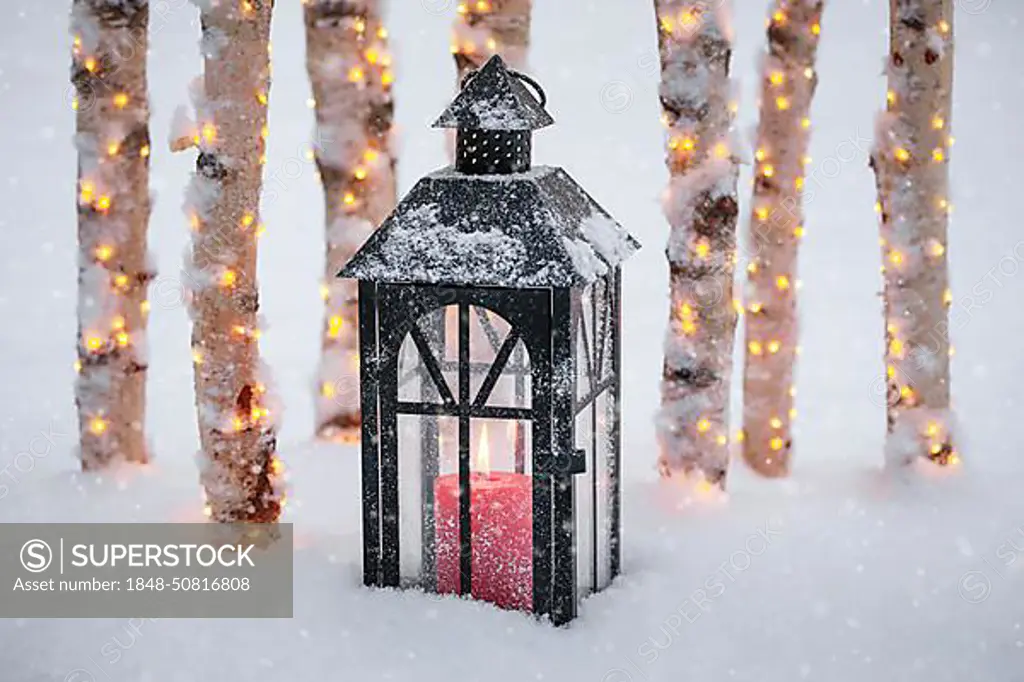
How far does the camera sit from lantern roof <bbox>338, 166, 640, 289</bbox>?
3838 millimetres

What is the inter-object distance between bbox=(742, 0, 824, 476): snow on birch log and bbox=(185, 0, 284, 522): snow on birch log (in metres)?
1.87

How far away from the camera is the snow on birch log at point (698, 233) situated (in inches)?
194

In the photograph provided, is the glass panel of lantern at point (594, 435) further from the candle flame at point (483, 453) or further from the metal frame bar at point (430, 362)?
the metal frame bar at point (430, 362)

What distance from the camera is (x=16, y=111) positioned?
9930mm

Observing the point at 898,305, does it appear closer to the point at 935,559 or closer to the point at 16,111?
the point at 935,559

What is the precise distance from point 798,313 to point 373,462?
2.06m

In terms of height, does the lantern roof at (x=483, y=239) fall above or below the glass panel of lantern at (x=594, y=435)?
above

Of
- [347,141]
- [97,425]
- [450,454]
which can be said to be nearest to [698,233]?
[450,454]

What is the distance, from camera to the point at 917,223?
17.1 ft

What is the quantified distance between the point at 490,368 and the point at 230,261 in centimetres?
105

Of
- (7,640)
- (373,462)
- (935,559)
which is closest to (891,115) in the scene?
(935,559)

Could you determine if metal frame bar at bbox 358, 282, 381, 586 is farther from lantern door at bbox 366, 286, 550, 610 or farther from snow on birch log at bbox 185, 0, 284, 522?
snow on birch log at bbox 185, 0, 284, 522

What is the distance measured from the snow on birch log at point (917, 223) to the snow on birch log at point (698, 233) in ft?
2.09

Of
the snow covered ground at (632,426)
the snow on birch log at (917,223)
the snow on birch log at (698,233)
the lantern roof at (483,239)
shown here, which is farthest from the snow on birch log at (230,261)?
the snow on birch log at (917,223)
